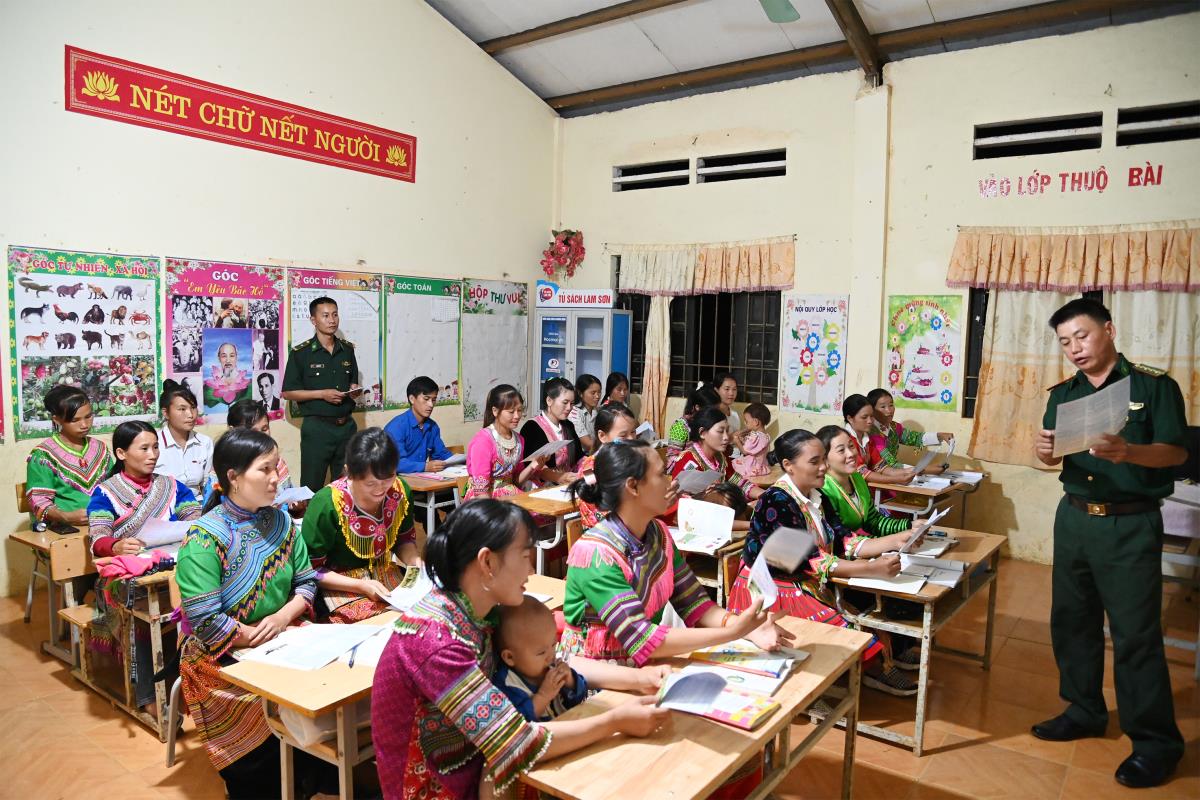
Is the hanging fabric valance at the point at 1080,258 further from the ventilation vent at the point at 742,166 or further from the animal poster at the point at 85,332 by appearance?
the animal poster at the point at 85,332

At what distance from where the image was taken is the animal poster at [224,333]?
539 cm

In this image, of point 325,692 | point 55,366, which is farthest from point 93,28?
point 325,692

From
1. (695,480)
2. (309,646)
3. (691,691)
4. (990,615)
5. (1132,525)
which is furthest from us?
(990,615)

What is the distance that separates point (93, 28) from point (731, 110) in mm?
4959

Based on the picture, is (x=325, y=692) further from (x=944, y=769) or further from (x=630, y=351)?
(x=630, y=351)

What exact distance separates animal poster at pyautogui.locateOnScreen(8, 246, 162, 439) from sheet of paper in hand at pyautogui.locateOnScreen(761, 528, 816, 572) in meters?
4.73

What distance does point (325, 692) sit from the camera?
1.93 meters

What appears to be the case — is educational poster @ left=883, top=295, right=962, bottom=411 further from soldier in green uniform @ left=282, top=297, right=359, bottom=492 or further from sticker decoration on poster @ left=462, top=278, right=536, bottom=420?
soldier in green uniform @ left=282, top=297, right=359, bottom=492

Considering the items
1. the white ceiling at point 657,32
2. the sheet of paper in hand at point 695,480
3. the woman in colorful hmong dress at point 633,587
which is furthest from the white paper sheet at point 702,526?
the white ceiling at point 657,32

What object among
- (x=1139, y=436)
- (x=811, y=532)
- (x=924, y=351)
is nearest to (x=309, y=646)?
(x=811, y=532)

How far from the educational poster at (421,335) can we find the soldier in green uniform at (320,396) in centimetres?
72

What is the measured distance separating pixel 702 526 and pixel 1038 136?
4323 millimetres

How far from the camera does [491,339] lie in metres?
Answer: 7.72

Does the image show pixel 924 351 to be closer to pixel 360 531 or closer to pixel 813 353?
pixel 813 353
